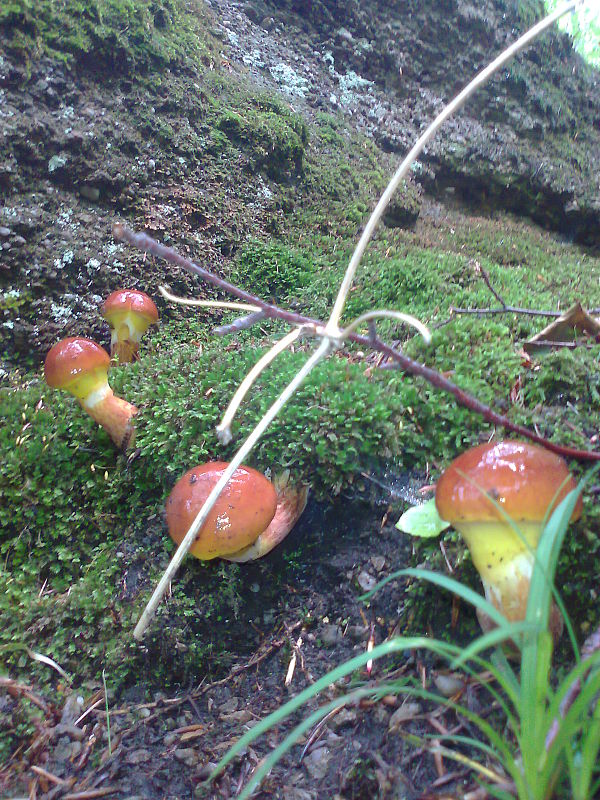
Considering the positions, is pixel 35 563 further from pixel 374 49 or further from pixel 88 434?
pixel 374 49

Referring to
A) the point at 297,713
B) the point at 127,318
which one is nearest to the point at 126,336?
the point at 127,318

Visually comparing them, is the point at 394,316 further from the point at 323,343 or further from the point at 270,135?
the point at 270,135

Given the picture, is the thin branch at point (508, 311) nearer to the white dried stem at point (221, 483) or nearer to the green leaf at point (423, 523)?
the green leaf at point (423, 523)

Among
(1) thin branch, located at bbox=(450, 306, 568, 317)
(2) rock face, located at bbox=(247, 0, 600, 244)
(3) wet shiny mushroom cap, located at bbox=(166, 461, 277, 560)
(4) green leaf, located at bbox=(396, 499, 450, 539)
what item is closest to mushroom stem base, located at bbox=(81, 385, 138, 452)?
(3) wet shiny mushroom cap, located at bbox=(166, 461, 277, 560)

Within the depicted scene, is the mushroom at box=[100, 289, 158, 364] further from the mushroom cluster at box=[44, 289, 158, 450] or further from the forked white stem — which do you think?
the forked white stem

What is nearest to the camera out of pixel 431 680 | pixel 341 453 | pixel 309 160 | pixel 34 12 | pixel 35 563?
pixel 431 680

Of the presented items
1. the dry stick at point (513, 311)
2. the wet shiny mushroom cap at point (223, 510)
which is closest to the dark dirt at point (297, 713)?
the wet shiny mushroom cap at point (223, 510)

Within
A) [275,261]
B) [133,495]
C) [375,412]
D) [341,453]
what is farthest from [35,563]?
[275,261]
